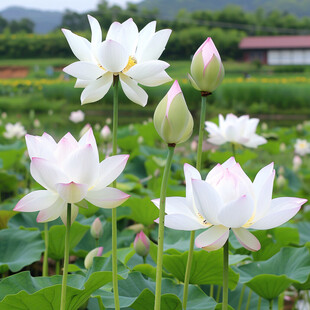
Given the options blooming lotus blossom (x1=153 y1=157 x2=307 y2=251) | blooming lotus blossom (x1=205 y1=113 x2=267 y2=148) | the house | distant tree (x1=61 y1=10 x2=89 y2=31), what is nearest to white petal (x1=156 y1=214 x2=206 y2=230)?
blooming lotus blossom (x1=153 y1=157 x2=307 y2=251)

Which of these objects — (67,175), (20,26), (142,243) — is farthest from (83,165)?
(20,26)

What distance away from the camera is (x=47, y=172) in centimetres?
49

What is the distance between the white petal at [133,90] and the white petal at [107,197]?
0.15 meters

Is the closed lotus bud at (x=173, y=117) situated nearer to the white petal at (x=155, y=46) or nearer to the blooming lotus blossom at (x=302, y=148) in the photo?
the white petal at (x=155, y=46)

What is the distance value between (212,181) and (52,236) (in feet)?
1.70

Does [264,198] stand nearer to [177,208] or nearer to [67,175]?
[177,208]

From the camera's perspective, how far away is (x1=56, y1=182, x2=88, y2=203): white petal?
1.55 feet

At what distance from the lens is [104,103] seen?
8.45m

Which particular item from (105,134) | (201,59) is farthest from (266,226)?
(105,134)

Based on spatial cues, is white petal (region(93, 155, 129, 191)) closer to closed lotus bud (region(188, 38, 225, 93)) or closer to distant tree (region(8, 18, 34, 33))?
closed lotus bud (region(188, 38, 225, 93))

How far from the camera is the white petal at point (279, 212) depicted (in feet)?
1.57

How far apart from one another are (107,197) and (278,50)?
30.9 meters

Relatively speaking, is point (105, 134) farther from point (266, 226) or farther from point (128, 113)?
point (128, 113)

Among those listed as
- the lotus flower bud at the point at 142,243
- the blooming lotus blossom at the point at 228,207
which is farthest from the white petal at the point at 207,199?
the lotus flower bud at the point at 142,243
